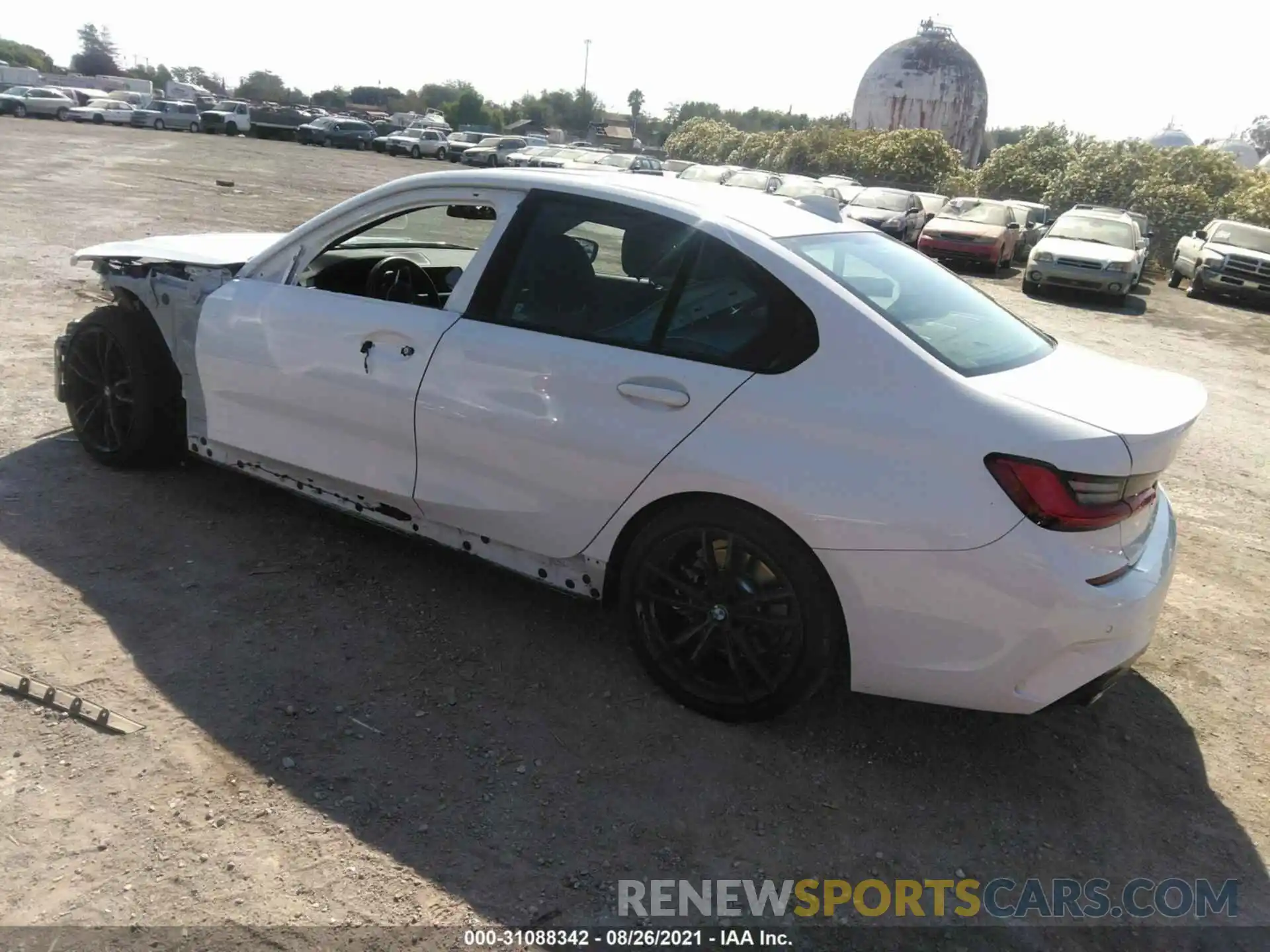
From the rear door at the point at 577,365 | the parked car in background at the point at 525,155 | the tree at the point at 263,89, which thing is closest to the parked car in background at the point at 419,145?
the parked car in background at the point at 525,155

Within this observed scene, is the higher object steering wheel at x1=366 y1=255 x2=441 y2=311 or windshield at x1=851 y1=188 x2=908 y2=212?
steering wheel at x1=366 y1=255 x2=441 y2=311

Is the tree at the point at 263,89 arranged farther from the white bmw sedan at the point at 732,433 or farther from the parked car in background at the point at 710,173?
the white bmw sedan at the point at 732,433

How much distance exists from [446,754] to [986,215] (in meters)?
20.9

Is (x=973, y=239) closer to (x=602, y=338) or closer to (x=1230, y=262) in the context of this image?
(x=1230, y=262)

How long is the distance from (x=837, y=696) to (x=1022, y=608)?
3.36 ft

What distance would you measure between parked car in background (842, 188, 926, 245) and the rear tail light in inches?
735

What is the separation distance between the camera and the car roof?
328 centimetres

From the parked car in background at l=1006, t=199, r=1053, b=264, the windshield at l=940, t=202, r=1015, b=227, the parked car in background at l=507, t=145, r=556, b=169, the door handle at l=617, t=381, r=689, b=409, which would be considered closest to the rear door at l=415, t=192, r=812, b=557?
the door handle at l=617, t=381, r=689, b=409

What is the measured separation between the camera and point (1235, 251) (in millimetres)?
18094

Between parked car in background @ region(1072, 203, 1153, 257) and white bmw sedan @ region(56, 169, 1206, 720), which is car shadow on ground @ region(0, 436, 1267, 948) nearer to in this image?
white bmw sedan @ region(56, 169, 1206, 720)

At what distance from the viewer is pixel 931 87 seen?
63688 millimetres

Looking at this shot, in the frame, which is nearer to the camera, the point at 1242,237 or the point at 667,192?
the point at 667,192

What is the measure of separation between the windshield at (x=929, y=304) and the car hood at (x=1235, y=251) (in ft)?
58.2

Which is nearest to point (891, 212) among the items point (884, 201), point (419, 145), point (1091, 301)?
point (884, 201)
